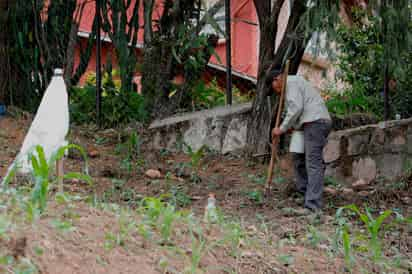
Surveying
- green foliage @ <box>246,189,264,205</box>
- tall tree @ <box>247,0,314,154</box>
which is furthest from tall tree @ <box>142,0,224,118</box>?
green foliage @ <box>246,189,264,205</box>

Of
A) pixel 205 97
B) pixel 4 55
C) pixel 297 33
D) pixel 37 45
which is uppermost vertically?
pixel 297 33

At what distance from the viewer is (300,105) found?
265 inches

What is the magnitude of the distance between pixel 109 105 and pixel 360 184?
349 centimetres

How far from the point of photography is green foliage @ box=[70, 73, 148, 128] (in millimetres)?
9523

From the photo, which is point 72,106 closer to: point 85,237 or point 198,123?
point 198,123

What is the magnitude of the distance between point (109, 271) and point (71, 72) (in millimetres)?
6768

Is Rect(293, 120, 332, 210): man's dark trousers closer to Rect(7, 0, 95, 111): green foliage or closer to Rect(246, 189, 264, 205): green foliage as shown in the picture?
Rect(246, 189, 264, 205): green foliage

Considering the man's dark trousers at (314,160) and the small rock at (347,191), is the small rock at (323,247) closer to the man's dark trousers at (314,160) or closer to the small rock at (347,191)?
the man's dark trousers at (314,160)

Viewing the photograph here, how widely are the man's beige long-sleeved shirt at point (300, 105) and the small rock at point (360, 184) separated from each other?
3.42 ft

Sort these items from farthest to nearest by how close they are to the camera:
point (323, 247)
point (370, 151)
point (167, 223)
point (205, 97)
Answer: point (205, 97)
point (370, 151)
point (323, 247)
point (167, 223)

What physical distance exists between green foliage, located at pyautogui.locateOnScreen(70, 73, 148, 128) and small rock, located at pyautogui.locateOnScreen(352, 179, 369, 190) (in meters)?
2.93

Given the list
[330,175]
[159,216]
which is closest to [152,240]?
[159,216]

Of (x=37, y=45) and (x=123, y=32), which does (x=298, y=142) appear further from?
(x=37, y=45)

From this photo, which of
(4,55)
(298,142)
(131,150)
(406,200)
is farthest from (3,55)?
(406,200)
